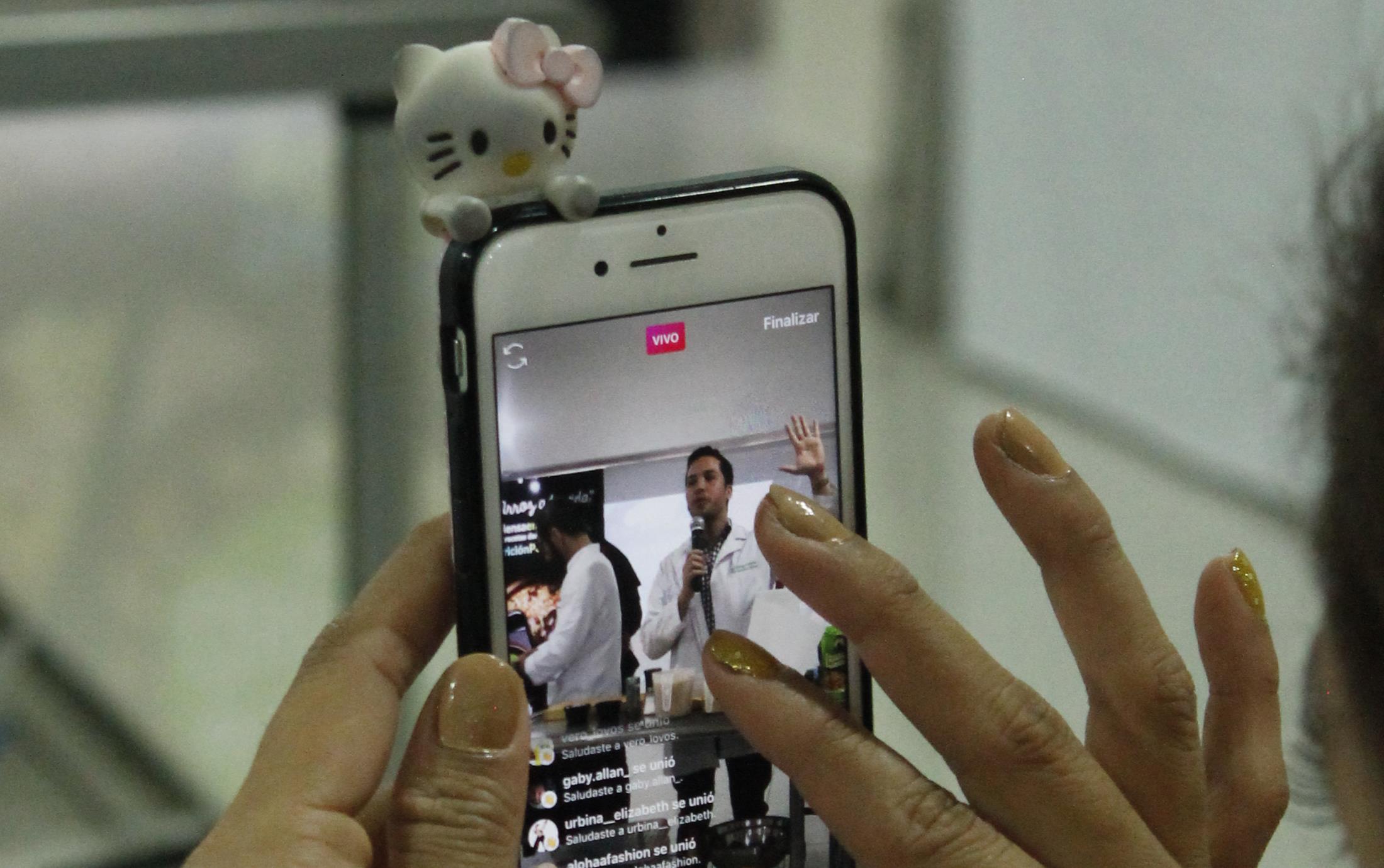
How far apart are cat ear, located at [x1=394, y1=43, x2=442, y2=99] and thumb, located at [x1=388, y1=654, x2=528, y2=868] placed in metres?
0.16

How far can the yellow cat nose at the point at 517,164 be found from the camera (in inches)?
14.8

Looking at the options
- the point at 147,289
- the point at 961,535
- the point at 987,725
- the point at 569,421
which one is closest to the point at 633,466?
the point at 569,421

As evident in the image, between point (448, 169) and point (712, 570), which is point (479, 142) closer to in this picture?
point (448, 169)

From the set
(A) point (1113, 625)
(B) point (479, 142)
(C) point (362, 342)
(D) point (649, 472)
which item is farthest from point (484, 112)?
(C) point (362, 342)

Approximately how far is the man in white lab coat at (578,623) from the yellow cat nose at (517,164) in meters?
0.10

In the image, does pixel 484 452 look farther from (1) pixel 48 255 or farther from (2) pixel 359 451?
(1) pixel 48 255

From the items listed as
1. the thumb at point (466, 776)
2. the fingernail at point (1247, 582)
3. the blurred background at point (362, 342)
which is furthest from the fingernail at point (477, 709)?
the blurred background at point (362, 342)

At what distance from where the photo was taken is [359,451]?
83 cm

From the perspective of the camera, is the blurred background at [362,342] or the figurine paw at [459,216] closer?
the figurine paw at [459,216]

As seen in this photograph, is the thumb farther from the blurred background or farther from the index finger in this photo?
the blurred background

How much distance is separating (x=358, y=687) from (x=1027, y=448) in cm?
21

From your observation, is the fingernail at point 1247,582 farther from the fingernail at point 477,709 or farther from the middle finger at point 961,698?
the fingernail at point 477,709

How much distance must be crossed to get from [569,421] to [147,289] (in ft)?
2.25

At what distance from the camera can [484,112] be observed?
1.20 ft
